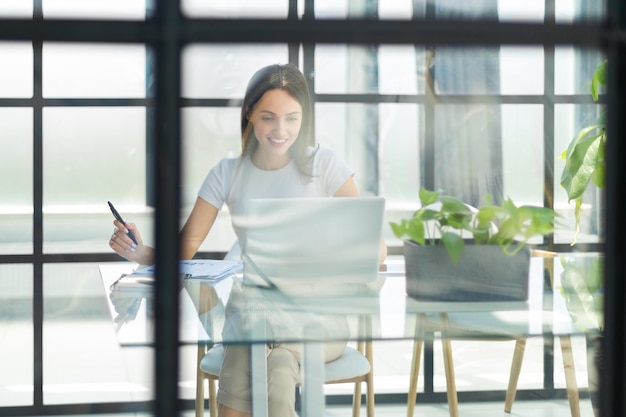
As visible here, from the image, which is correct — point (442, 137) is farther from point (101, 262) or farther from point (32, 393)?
point (32, 393)

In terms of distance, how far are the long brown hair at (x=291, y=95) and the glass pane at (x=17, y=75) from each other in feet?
5.25

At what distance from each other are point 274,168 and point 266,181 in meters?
0.03

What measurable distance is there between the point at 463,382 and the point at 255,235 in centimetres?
84

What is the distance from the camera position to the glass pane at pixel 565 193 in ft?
3.02

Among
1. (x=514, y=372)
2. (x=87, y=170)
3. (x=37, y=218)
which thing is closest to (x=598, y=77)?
(x=514, y=372)

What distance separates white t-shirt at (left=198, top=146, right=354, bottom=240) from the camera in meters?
1.03

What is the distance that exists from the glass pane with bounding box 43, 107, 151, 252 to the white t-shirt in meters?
0.96

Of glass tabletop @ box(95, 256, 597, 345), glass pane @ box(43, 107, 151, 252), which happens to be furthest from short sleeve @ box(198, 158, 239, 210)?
glass pane @ box(43, 107, 151, 252)

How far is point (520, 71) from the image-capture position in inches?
41.0

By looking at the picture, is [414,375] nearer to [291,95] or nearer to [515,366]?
[515,366]

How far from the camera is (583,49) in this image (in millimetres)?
833

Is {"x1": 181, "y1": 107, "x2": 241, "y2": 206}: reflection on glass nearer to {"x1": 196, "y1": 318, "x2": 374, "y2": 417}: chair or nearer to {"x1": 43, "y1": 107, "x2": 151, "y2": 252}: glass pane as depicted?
{"x1": 196, "y1": 318, "x2": 374, "y2": 417}: chair

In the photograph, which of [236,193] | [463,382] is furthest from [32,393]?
[236,193]

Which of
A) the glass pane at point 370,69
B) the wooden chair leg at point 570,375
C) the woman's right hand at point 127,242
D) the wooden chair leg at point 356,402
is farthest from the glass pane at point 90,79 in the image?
the wooden chair leg at point 570,375
